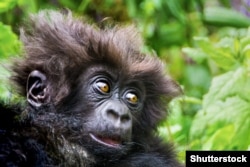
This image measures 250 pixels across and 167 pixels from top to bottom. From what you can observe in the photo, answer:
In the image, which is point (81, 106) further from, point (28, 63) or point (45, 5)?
point (45, 5)

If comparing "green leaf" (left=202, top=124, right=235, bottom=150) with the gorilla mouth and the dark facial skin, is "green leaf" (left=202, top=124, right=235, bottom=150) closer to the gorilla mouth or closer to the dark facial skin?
the dark facial skin

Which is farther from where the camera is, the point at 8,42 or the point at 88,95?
the point at 8,42

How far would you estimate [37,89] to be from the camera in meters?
3.40

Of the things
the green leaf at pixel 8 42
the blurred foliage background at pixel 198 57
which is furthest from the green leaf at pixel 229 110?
the green leaf at pixel 8 42

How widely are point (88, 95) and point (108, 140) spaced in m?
0.25

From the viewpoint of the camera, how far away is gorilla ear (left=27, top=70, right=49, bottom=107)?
3359 mm

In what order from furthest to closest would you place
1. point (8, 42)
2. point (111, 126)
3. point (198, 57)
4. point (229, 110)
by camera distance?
point (198, 57) → point (8, 42) → point (229, 110) → point (111, 126)

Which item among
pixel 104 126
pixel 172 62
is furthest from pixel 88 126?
pixel 172 62

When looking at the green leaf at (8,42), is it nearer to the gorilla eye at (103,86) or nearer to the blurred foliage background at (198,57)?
the blurred foliage background at (198,57)

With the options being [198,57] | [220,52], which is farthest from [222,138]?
[198,57]

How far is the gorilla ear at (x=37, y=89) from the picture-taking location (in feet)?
11.0

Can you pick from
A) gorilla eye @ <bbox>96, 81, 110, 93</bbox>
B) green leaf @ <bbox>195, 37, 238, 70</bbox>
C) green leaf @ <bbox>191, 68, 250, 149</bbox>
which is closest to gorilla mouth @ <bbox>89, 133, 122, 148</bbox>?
gorilla eye @ <bbox>96, 81, 110, 93</bbox>

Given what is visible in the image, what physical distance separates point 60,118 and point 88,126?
0.15 meters

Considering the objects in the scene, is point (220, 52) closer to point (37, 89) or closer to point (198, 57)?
point (198, 57)
